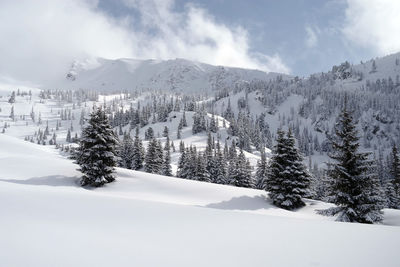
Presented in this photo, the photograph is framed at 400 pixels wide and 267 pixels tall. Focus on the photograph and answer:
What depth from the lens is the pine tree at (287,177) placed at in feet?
85.0

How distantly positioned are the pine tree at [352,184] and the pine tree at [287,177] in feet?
23.0

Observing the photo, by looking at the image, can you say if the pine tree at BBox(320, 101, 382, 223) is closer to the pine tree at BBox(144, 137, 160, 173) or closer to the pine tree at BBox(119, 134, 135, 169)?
the pine tree at BBox(144, 137, 160, 173)

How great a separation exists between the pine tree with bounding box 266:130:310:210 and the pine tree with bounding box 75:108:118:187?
54.5 ft

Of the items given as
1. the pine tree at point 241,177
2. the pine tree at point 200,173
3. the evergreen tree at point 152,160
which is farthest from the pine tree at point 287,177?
the evergreen tree at point 152,160

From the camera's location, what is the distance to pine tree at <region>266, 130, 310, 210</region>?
25922mm

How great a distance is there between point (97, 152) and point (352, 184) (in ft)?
72.8

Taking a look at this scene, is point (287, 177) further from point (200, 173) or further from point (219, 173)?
point (219, 173)

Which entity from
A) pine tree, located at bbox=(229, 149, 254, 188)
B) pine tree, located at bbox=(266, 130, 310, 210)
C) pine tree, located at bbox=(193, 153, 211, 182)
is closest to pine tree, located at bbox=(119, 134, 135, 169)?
pine tree, located at bbox=(193, 153, 211, 182)

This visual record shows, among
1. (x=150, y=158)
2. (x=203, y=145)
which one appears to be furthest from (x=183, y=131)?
(x=150, y=158)

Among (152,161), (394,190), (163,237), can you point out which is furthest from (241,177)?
(163,237)

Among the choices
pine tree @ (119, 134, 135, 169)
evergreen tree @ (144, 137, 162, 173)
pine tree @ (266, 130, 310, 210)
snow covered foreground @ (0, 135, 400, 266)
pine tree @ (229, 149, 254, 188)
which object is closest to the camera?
snow covered foreground @ (0, 135, 400, 266)

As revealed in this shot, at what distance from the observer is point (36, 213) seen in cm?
757

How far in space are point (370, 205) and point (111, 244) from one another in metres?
18.1

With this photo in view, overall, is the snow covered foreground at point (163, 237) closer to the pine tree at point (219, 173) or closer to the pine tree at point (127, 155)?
the pine tree at point (219, 173)
